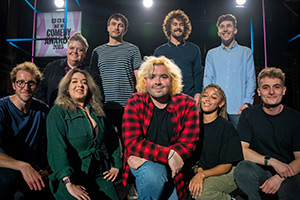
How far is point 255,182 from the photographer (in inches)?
82.0

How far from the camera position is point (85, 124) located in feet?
6.79

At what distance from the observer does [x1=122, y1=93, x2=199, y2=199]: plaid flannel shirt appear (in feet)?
5.93

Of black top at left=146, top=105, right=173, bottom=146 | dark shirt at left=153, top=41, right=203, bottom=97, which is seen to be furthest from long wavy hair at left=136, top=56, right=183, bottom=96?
dark shirt at left=153, top=41, right=203, bottom=97

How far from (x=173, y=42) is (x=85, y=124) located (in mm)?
1644

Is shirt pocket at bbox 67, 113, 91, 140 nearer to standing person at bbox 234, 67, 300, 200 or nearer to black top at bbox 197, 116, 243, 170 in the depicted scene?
black top at bbox 197, 116, 243, 170

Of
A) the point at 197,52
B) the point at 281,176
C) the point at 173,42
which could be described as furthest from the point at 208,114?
the point at 173,42

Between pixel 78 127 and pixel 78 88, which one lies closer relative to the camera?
pixel 78 127

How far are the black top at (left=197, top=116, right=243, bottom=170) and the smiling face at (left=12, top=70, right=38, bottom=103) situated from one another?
157cm

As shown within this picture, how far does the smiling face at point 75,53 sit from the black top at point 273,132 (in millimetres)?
1810

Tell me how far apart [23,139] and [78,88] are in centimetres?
63

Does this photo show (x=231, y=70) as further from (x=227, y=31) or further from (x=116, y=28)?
(x=116, y=28)

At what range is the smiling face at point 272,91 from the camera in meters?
2.31

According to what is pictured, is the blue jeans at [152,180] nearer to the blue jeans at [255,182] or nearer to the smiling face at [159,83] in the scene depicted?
the smiling face at [159,83]

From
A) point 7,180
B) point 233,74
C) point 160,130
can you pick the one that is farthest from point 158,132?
point 233,74
